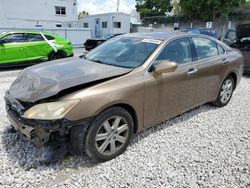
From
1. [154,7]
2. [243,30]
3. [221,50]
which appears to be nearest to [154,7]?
[154,7]

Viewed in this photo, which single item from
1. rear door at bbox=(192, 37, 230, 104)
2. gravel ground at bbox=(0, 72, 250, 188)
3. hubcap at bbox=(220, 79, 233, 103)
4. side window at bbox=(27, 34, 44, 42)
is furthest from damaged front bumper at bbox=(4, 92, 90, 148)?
side window at bbox=(27, 34, 44, 42)

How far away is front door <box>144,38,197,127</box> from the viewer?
3176 millimetres

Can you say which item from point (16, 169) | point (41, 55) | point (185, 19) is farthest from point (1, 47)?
point (185, 19)

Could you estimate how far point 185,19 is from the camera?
98.7 ft

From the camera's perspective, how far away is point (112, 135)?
2867 mm

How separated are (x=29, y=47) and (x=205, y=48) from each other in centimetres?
709

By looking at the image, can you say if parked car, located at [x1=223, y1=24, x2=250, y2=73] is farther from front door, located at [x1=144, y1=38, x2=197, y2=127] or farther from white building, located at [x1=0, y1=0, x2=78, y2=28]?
white building, located at [x1=0, y1=0, x2=78, y2=28]

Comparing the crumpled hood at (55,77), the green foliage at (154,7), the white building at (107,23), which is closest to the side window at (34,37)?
the crumpled hood at (55,77)

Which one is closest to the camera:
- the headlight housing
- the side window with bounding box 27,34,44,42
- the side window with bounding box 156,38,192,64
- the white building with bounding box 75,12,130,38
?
the headlight housing

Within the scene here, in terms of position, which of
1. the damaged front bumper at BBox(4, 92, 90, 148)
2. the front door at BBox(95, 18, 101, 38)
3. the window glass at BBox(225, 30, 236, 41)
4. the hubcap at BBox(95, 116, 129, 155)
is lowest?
the hubcap at BBox(95, 116, 129, 155)

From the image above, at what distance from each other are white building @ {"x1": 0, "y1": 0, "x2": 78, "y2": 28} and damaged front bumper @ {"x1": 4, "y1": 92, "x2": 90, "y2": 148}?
2722 centimetres

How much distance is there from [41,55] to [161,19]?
28.4m

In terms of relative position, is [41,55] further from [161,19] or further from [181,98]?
[161,19]

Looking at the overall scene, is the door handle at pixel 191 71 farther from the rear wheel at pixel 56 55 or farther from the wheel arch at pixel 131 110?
the rear wheel at pixel 56 55
